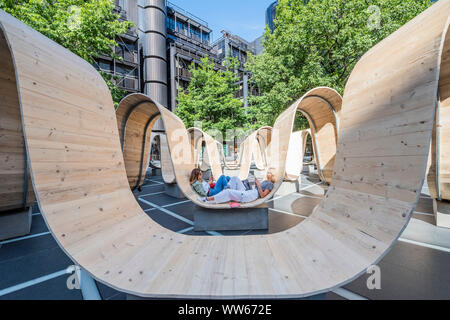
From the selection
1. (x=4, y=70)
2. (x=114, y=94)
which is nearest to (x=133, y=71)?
(x=114, y=94)

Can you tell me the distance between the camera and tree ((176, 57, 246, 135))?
61.2ft

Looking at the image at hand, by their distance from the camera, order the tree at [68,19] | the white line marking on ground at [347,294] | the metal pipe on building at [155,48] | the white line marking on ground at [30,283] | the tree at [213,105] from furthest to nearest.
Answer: the metal pipe on building at [155,48] → the tree at [213,105] → the tree at [68,19] → the white line marking on ground at [30,283] → the white line marking on ground at [347,294]

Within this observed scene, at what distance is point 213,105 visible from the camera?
18609 millimetres

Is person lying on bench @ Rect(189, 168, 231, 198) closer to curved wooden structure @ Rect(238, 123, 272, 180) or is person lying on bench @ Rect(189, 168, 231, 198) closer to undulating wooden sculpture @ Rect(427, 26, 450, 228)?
undulating wooden sculpture @ Rect(427, 26, 450, 228)

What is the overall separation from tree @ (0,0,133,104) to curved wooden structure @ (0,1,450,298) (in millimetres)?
8730

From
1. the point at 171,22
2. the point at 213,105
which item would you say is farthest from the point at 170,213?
the point at 171,22

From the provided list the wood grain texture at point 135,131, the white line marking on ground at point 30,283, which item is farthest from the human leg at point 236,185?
the white line marking on ground at point 30,283

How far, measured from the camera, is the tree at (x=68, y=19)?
7887 millimetres

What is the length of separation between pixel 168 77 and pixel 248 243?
28.4 metres

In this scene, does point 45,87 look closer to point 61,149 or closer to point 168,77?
point 61,149

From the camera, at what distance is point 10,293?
2.05m

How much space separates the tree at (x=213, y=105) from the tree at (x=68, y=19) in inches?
389

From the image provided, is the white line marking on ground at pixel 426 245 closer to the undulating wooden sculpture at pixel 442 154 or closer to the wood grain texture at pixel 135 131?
the undulating wooden sculpture at pixel 442 154

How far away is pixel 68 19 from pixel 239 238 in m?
12.1
